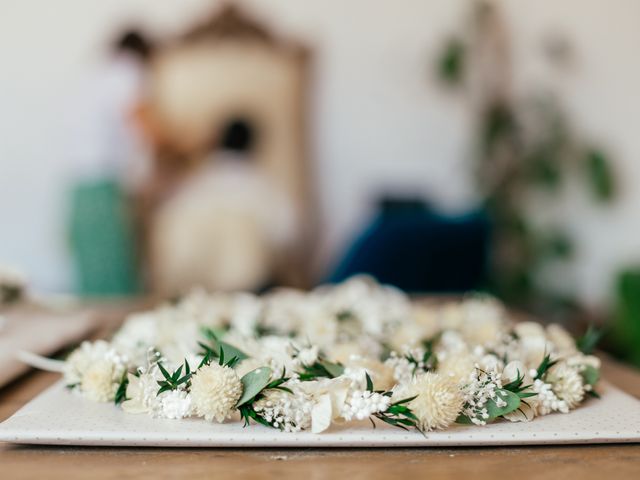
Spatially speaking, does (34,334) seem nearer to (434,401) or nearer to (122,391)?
(122,391)

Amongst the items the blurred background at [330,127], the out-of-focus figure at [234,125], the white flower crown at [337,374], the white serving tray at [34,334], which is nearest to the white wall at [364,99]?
the blurred background at [330,127]

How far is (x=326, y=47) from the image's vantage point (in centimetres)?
462

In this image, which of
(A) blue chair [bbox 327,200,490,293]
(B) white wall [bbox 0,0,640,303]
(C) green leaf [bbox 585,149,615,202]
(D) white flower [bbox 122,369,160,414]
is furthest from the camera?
(B) white wall [bbox 0,0,640,303]

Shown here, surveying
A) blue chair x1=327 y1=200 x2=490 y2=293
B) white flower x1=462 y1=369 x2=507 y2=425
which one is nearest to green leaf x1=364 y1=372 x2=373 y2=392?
white flower x1=462 y1=369 x2=507 y2=425

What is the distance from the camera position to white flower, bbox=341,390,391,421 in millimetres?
730

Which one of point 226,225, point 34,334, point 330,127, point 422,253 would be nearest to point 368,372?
point 34,334

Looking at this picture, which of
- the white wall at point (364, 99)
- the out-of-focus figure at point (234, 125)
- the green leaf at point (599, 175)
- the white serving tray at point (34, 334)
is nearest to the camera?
the white serving tray at point (34, 334)

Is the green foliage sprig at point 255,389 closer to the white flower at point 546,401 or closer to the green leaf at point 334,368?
the green leaf at point 334,368

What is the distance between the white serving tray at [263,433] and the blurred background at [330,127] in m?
3.42

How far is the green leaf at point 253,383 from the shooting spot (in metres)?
0.74

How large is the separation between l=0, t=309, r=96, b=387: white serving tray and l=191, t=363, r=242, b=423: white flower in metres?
0.40

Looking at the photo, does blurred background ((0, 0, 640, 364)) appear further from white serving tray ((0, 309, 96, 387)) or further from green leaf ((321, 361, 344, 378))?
green leaf ((321, 361, 344, 378))

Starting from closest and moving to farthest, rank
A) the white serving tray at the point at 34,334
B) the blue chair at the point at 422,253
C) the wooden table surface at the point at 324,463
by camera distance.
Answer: the wooden table surface at the point at 324,463 → the white serving tray at the point at 34,334 → the blue chair at the point at 422,253

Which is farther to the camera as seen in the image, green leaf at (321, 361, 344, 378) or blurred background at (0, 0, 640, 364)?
blurred background at (0, 0, 640, 364)
